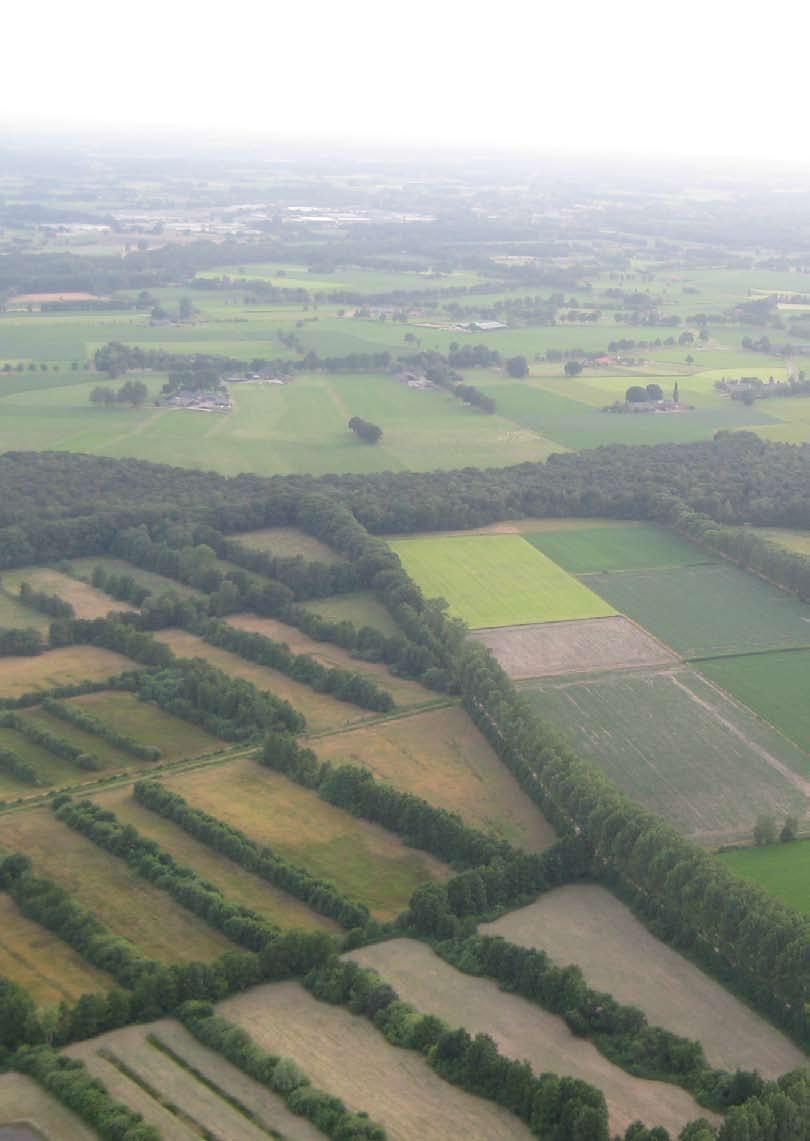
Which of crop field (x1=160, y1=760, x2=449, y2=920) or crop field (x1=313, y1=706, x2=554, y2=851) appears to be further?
crop field (x1=313, y1=706, x2=554, y2=851)

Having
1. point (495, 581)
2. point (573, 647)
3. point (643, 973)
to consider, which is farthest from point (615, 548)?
point (643, 973)

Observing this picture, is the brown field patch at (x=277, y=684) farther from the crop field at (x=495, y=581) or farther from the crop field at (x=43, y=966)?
the crop field at (x=43, y=966)

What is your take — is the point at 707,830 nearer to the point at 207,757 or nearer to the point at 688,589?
the point at 207,757

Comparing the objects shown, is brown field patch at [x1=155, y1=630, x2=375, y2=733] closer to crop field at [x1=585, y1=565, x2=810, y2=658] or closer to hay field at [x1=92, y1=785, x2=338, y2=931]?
hay field at [x1=92, y1=785, x2=338, y2=931]

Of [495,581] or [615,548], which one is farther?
[615,548]

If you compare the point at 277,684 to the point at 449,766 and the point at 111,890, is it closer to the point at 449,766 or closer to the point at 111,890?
the point at 449,766

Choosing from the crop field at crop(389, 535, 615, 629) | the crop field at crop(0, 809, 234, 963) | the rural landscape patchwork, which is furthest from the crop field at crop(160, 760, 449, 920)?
the crop field at crop(389, 535, 615, 629)
